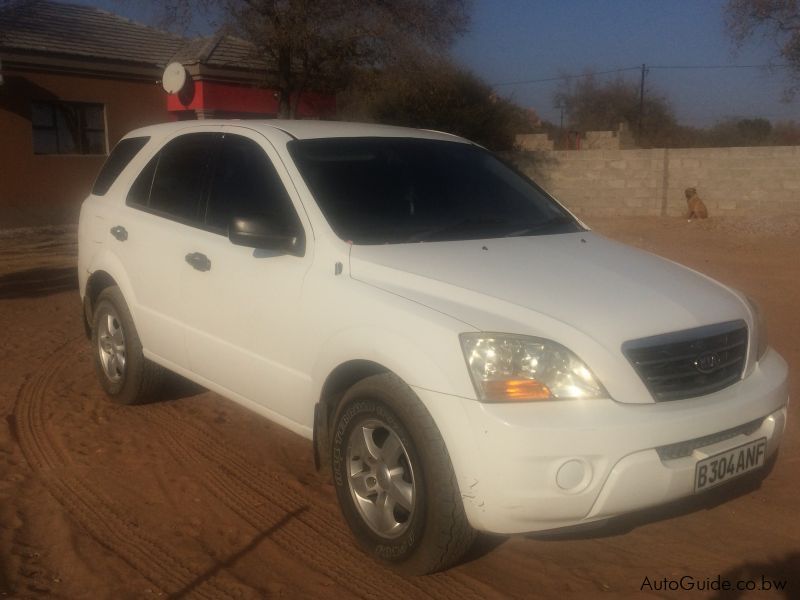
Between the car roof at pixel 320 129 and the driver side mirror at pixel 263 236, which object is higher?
the car roof at pixel 320 129

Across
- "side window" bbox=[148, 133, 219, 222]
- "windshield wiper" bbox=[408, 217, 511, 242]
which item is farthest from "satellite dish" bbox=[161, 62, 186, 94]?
"windshield wiper" bbox=[408, 217, 511, 242]

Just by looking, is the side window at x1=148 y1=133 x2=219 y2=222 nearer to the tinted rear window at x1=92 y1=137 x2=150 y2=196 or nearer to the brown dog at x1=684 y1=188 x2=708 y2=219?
the tinted rear window at x1=92 y1=137 x2=150 y2=196

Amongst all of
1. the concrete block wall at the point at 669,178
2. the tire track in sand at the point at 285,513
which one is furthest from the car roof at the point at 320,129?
the concrete block wall at the point at 669,178

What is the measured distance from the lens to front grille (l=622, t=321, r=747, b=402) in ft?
11.2

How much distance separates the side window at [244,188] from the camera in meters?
4.53

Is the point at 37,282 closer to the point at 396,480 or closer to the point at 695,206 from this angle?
the point at 396,480

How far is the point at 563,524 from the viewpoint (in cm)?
333

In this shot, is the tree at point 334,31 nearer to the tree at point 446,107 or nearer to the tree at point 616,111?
the tree at point 446,107

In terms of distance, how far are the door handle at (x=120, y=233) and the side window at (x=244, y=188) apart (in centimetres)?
89

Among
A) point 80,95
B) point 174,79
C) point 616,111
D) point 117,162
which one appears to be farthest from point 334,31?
point 616,111

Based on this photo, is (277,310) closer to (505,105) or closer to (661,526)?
(661,526)

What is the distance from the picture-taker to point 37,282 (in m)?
11.7

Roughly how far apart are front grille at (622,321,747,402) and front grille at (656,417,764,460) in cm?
17

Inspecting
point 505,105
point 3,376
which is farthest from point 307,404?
point 505,105
